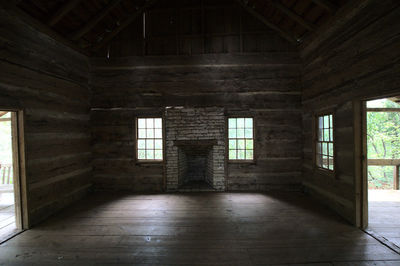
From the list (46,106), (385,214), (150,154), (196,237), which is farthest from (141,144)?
(385,214)

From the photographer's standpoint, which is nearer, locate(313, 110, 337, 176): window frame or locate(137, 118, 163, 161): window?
locate(313, 110, 337, 176): window frame

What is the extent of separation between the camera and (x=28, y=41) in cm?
411

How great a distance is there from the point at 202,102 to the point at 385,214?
5.05m

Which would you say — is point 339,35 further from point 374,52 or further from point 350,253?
point 350,253

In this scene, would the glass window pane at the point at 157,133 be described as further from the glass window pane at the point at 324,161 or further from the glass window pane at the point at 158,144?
the glass window pane at the point at 324,161

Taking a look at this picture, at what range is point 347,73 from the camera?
4117 mm

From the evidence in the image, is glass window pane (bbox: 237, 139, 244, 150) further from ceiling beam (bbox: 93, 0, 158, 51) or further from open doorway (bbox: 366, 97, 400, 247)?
ceiling beam (bbox: 93, 0, 158, 51)

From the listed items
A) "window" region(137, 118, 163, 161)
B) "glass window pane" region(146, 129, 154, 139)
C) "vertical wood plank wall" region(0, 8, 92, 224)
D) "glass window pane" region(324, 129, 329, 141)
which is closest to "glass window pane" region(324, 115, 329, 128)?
"glass window pane" region(324, 129, 329, 141)

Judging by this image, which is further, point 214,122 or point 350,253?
point 214,122

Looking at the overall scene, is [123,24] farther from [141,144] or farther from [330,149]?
[330,149]

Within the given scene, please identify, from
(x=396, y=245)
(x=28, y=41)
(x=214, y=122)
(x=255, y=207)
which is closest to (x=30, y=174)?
(x=28, y=41)

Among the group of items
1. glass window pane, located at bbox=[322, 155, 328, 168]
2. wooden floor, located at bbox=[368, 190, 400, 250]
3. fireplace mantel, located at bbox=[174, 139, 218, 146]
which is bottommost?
wooden floor, located at bbox=[368, 190, 400, 250]

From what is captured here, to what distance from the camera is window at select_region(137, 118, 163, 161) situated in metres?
6.39

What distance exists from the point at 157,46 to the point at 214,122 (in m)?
2.90
